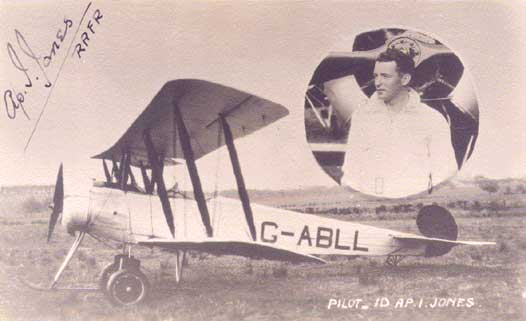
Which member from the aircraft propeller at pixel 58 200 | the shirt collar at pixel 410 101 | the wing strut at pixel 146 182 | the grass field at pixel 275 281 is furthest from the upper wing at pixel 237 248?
the shirt collar at pixel 410 101

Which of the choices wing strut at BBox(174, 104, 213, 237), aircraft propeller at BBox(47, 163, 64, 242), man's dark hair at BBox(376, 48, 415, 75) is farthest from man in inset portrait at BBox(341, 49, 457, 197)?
aircraft propeller at BBox(47, 163, 64, 242)

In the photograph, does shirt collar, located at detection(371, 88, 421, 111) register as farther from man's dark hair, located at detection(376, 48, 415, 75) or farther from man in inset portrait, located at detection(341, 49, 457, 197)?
man's dark hair, located at detection(376, 48, 415, 75)

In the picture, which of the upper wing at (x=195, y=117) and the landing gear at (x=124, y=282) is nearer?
the upper wing at (x=195, y=117)

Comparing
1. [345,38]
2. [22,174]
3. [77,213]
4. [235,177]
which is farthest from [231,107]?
[22,174]

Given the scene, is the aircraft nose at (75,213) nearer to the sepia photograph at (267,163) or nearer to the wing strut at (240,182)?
the sepia photograph at (267,163)

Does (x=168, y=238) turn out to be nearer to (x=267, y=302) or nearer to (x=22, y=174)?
(x=267, y=302)
